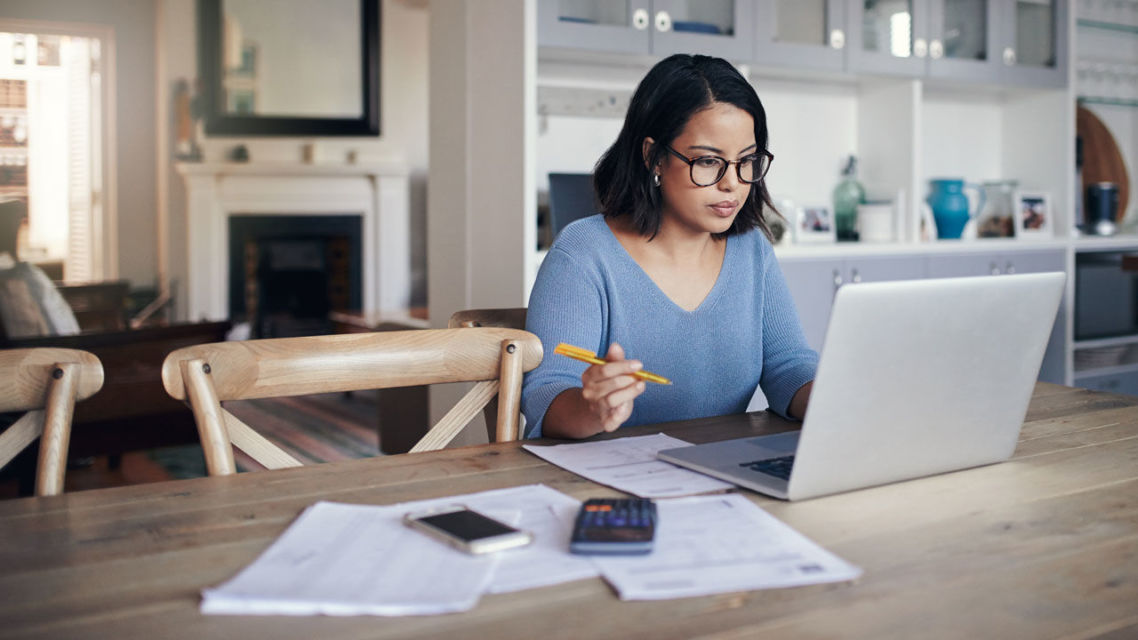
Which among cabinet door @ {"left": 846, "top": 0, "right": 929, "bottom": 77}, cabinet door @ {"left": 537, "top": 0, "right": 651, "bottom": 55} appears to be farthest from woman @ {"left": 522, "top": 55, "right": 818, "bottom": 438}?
cabinet door @ {"left": 846, "top": 0, "right": 929, "bottom": 77}

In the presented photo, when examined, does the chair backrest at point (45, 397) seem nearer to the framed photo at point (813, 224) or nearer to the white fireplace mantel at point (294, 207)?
the framed photo at point (813, 224)

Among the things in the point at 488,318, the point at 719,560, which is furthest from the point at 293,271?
the point at 719,560

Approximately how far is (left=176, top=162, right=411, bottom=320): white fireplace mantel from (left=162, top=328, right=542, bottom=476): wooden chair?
5693 mm

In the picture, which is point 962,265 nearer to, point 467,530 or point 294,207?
point 467,530

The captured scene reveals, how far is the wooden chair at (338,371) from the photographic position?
3.65 ft

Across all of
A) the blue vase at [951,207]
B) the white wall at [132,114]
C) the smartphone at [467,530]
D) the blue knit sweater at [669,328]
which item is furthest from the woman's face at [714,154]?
the white wall at [132,114]

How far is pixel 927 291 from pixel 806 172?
310 centimetres

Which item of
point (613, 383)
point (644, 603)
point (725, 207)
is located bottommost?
point (644, 603)

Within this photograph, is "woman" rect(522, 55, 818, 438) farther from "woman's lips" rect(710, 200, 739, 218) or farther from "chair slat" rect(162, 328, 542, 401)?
"chair slat" rect(162, 328, 542, 401)

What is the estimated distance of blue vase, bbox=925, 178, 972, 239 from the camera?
3.94 metres

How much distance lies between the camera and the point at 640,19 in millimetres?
3094

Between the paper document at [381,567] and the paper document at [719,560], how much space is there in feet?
→ 0.15

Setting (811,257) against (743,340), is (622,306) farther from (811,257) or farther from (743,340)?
(811,257)

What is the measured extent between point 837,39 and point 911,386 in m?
2.87
